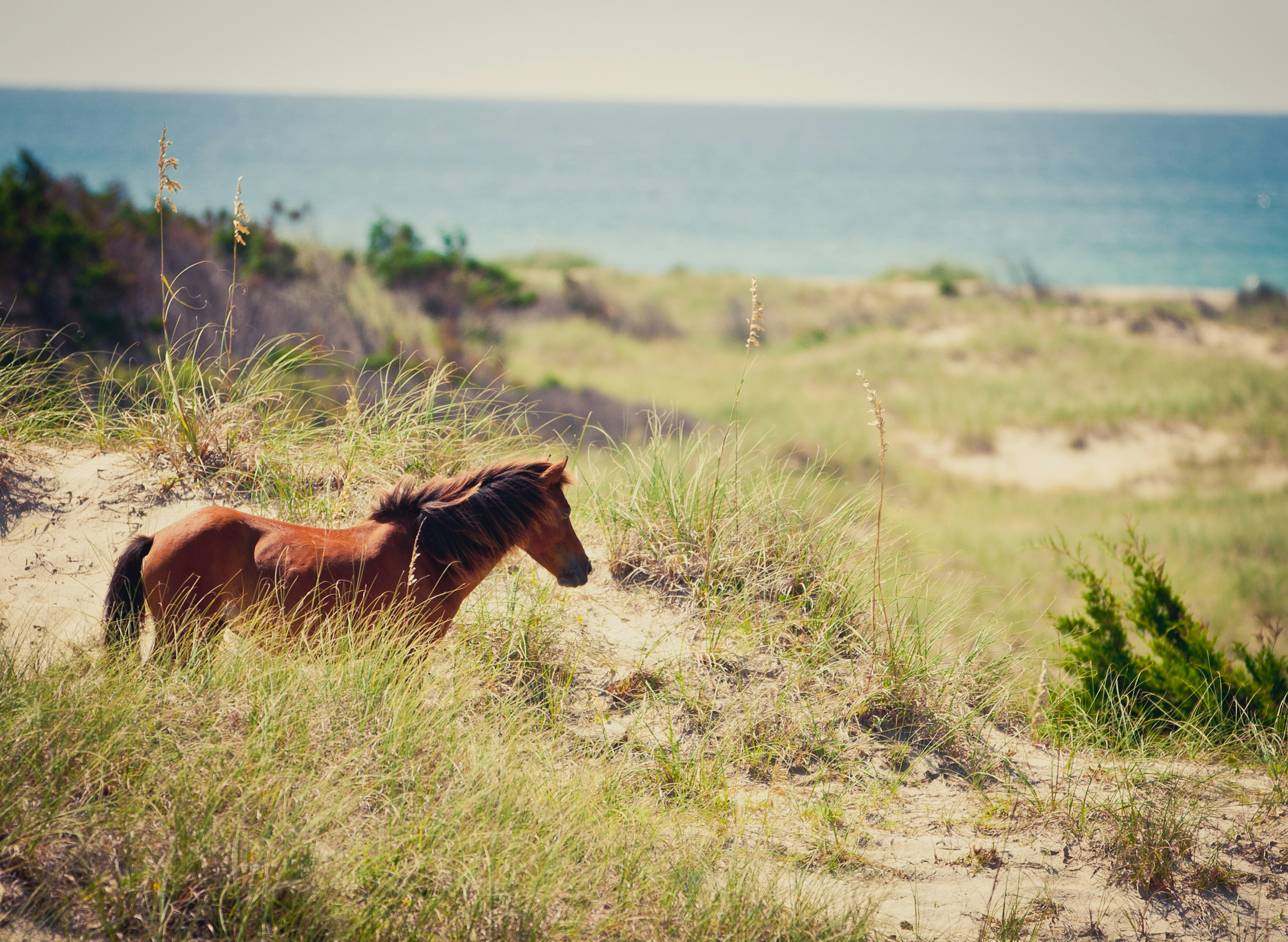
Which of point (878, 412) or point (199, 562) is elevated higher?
point (878, 412)

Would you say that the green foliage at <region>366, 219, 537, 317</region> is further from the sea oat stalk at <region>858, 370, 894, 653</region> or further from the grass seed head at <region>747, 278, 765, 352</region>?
the sea oat stalk at <region>858, 370, 894, 653</region>

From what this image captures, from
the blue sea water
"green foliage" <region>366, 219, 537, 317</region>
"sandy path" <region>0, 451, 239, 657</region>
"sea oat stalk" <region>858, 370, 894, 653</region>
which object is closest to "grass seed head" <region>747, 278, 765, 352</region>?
"sea oat stalk" <region>858, 370, 894, 653</region>

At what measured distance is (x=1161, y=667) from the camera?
5172 mm

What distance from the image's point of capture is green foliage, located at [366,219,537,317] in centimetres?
1697

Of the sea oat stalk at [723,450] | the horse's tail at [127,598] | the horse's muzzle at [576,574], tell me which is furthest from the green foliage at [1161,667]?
the horse's tail at [127,598]

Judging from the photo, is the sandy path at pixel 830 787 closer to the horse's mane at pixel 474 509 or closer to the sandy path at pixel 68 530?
the sandy path at pixel 68 530

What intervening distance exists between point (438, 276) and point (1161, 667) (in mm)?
15871

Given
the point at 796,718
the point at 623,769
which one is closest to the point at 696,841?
the point at 623,769

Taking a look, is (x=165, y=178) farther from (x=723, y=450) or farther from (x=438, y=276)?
(x=438, y=276)

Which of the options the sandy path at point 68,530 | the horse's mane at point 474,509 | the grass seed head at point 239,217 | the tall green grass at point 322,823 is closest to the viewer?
the tall green grass at point 322,823

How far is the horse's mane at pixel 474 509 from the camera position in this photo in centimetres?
334

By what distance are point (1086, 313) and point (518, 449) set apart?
28197 mm

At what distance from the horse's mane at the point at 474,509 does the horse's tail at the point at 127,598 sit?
3.07 ft

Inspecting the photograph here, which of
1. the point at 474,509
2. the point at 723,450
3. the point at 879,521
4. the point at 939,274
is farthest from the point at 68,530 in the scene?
the point at 939,274
